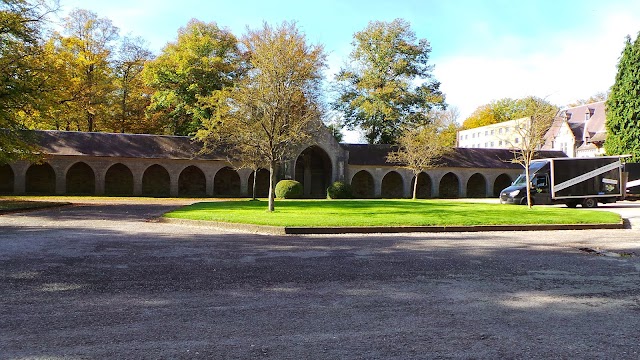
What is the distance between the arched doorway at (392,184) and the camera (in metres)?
45.5

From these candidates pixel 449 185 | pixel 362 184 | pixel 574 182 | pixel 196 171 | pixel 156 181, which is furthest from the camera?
pixel 449 185

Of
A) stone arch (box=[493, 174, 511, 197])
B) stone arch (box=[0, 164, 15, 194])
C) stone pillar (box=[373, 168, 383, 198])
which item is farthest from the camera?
stone arch (box=[493, 174, 511, 197])

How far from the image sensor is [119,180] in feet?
128

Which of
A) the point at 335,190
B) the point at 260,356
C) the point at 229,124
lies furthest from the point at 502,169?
the point at 260,356

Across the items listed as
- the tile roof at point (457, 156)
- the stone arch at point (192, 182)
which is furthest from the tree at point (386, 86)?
the stone arch at point (192, 182)

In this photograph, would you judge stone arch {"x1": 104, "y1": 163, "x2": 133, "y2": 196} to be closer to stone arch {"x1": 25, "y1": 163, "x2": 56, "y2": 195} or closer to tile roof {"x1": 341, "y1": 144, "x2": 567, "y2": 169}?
stone arch {"x1": 25, "y1": 163, "x2": 56, "y2": 195}

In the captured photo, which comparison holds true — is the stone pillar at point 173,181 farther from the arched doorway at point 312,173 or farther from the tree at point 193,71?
the arched doorway at point 312,173

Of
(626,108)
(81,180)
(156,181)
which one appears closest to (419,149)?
(626,108)

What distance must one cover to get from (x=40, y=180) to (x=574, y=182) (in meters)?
37.9

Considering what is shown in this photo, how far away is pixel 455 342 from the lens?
4.13 meters

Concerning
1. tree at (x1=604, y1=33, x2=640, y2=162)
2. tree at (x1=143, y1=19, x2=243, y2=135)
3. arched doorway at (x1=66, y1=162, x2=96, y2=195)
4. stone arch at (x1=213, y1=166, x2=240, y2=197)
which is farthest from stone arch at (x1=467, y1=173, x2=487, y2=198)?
arched doorway at (x1=66, y1=162, x2=96, y2=195)

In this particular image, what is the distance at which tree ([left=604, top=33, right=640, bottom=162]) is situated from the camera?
3909 cm

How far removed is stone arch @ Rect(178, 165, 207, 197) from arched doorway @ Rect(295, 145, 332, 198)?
834cm

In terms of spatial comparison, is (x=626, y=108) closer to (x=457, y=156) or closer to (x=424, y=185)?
(x=457, y=156)
